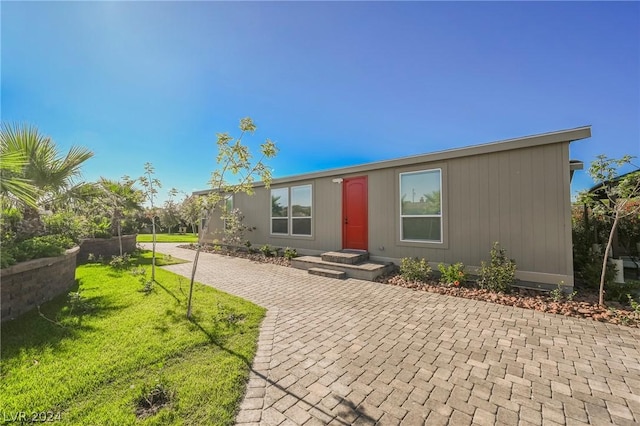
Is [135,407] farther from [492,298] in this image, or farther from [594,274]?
[594,274]

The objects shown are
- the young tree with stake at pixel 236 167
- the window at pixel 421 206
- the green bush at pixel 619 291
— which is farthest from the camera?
the window at pixel 421 206

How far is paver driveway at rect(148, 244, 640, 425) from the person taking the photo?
1.98 metres

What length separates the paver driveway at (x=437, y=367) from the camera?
1976 millimetres

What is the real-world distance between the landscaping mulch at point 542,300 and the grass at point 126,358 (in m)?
3.82

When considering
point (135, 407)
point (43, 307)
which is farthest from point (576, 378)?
point (43, 307)

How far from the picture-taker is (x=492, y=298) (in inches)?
191

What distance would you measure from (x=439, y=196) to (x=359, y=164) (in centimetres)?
254

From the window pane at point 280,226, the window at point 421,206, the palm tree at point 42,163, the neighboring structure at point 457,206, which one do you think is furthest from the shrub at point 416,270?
the palm tree at point 42,163

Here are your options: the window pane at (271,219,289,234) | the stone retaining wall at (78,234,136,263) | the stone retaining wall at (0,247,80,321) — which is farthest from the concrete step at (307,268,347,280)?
the stone retaining wall at (78,234,136,263)

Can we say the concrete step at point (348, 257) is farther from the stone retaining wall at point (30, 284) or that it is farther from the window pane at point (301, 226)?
the stone retaining wall at point (30, 284)

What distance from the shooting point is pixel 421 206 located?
22.1ft

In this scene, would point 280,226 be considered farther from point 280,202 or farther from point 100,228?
point 100,228

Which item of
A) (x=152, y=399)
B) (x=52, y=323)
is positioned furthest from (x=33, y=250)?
(x=152, y=399)

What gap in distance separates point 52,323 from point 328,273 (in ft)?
17.0
